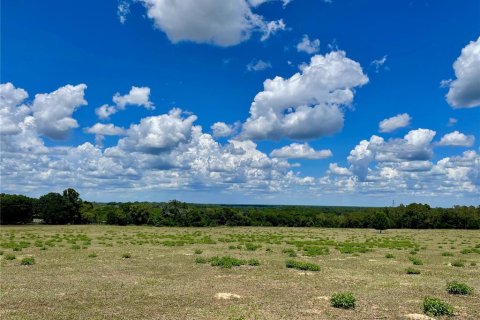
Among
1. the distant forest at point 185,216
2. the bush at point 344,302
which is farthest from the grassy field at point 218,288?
the distant forest at point 185,216

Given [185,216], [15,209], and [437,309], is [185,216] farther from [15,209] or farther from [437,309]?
[437,309]

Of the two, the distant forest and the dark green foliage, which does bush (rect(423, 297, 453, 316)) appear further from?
the dark green foliage

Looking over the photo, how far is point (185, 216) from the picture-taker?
121m

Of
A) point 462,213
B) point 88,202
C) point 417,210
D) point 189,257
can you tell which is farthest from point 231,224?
point 189,257

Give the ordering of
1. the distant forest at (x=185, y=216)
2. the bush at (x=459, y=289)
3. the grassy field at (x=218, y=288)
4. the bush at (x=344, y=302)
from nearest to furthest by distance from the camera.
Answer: the grassy field at (x=218, y=288), the bush at (x=344, y=302), the bush at (x=459, y=289), the distant forest at (x=185, y=216)

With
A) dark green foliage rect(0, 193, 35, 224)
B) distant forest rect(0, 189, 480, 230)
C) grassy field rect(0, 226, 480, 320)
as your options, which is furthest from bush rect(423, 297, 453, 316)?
dark green foliage rect(0, 193, 35, 224)

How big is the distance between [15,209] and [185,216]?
47.2m

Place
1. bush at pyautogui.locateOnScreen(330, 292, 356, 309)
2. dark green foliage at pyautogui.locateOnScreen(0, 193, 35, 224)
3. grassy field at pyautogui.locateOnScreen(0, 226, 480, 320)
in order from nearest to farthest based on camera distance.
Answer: grassy field at pyautogui.locateOnScreen(0, 226, 480, 320)
bush at pyautogui.locateOnScreen(330, 292, 356, 309)
dark green foliage at pyautogui.locateOnScreen(0, 193, 35, 224)

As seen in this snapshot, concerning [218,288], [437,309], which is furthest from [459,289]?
[218,288]

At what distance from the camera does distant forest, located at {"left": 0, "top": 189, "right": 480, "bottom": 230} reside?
11500cm

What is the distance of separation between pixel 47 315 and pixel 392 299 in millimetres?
13971

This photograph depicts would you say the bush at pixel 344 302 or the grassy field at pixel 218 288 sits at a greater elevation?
the bush at pixel 344 302

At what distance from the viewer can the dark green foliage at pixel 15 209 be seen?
108 metres

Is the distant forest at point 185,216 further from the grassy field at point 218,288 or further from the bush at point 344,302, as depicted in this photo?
the bush at point 344,302
